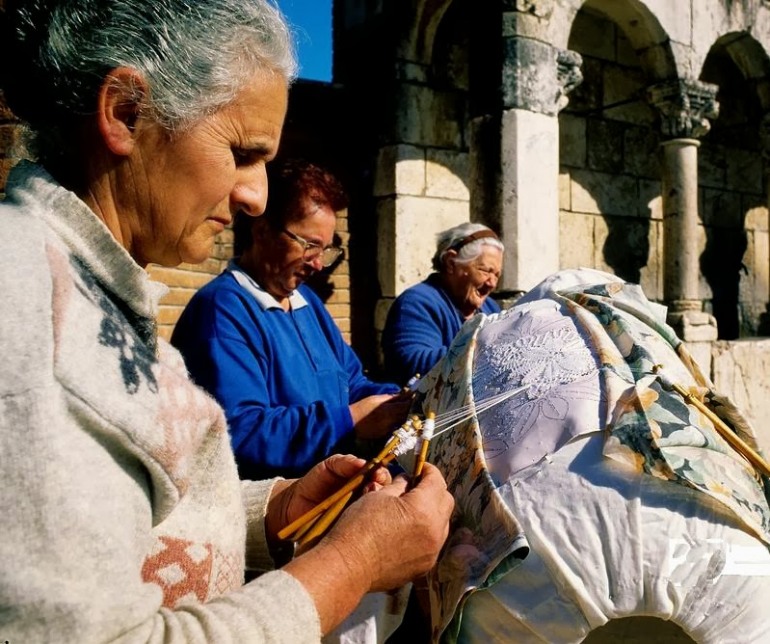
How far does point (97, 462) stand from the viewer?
85 centimetres

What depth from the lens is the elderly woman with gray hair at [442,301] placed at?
12.2ft

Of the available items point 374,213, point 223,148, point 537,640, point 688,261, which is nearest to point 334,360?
point 537,640

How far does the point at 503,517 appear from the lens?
1.48m

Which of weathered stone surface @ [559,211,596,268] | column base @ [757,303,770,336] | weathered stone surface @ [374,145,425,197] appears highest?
weathered stone surface @ [374,145,425,197]

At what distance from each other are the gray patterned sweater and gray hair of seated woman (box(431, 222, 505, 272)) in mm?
2866

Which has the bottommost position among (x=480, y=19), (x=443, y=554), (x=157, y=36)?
(x=443, y=554)

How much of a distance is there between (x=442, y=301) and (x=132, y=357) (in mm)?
3018

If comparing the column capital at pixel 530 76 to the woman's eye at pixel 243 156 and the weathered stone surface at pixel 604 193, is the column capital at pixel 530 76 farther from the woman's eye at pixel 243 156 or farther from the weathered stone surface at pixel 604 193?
the woman's eye at pixel 243 156

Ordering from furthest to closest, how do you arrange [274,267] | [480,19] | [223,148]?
1. [480,19]
2. [274,267]
3. [223,148]

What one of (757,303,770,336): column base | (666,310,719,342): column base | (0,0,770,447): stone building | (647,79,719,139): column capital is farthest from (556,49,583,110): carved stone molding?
(757,303,770,336): column base

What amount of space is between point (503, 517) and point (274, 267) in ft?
4.62

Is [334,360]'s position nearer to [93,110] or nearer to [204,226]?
[204,226]

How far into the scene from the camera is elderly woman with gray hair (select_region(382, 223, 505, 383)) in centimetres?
371

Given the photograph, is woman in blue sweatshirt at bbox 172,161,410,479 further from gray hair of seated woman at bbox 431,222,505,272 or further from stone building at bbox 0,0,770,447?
stone building at bbox 0,0,770,447
